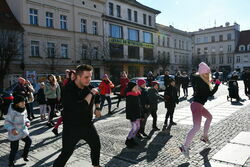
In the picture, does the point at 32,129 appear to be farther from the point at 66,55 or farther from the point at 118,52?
the point at 118,52

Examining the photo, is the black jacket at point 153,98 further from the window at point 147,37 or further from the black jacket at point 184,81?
the window at point 147,37

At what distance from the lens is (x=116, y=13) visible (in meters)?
33.9

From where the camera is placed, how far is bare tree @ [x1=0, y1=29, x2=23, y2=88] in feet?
64.4

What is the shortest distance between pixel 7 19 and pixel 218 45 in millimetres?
57139

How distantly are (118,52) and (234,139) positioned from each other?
2954cm

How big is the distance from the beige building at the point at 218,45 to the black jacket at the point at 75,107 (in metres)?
61.0

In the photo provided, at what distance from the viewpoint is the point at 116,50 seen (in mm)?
34000

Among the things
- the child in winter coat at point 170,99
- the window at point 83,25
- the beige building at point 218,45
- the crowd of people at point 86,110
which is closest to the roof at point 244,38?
the beige building at point 218,45

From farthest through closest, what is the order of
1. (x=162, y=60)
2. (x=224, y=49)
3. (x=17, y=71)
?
(x=224, y=49) → (x=162, y=60) → (x=17, y=71)

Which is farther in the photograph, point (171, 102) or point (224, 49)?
point (224, 49)

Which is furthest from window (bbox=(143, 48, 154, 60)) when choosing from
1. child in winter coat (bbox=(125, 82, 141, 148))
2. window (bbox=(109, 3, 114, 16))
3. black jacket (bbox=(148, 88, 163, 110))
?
child in winter coat (bbox=(125, 82, 141, 148))

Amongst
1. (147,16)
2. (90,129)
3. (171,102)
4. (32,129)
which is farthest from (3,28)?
(147,16)

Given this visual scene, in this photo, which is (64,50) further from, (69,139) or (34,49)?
(69,139)

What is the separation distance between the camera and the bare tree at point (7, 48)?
1962 cm
